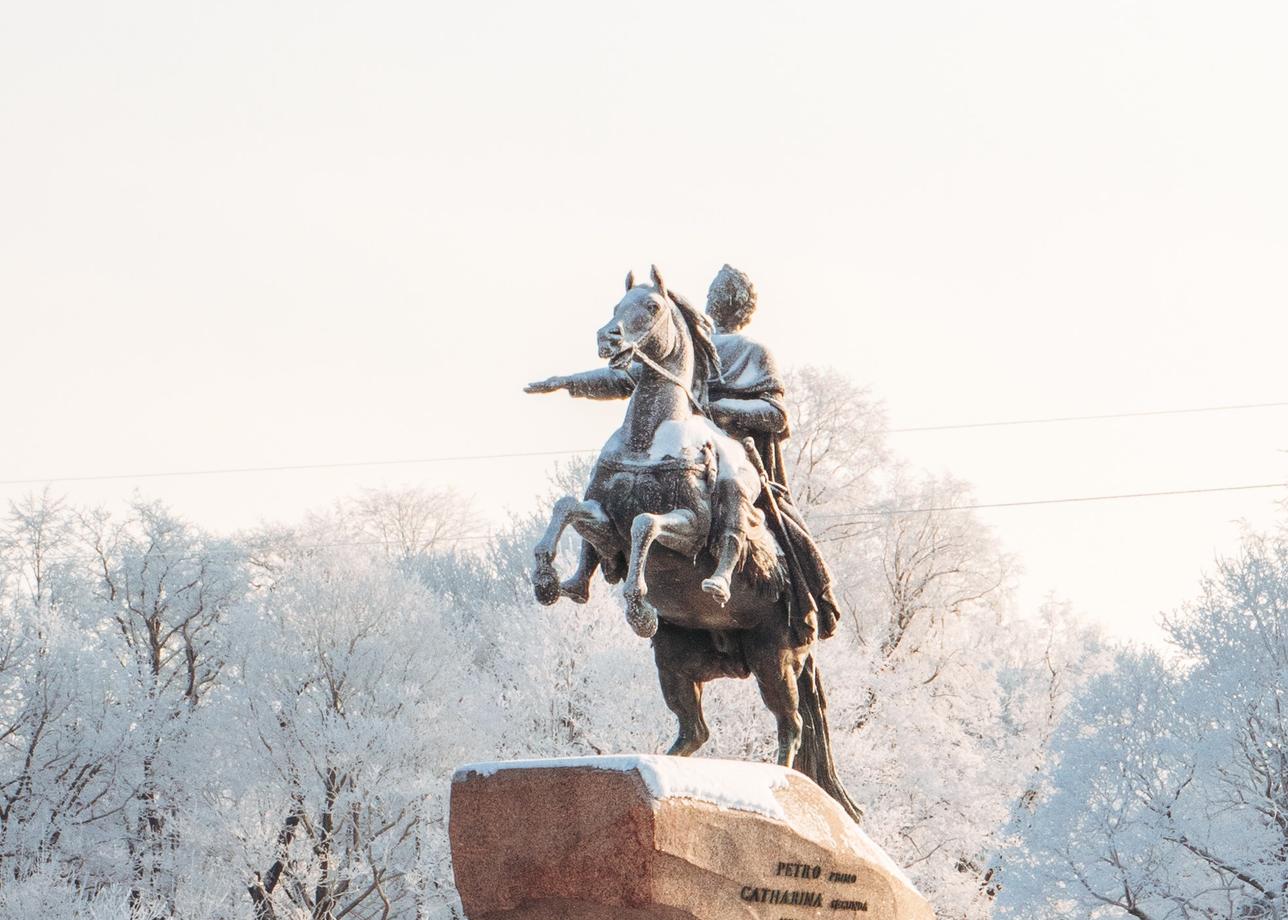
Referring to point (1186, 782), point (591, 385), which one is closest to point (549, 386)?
point (591, 385)

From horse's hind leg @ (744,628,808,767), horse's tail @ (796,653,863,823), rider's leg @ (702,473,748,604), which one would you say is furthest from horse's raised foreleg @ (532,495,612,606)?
horse's tail @ (796,653,863,823)

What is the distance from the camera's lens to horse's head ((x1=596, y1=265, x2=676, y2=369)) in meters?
8.61

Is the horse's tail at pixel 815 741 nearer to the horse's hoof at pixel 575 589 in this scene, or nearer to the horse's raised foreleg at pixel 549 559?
the horse's hoof at pixel 575 589

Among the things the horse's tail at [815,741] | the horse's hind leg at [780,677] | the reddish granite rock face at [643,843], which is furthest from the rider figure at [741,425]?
the reddish granite rock face at [643,843]

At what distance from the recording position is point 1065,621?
1577 inches

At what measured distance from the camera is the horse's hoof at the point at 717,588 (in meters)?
8.23

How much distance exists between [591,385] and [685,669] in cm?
168

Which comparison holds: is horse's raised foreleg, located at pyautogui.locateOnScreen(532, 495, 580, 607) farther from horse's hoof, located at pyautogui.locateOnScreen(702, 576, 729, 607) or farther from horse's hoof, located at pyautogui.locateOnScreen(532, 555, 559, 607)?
horse's hoof, located at pyautogui.locateOnScreen(702, 576, 729, 607)

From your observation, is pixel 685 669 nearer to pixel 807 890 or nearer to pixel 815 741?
pixel 815 741

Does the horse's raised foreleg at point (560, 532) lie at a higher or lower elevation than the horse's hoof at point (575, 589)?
higher

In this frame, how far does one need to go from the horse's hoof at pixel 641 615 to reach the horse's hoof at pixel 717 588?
29 centimetres

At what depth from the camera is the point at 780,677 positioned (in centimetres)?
936

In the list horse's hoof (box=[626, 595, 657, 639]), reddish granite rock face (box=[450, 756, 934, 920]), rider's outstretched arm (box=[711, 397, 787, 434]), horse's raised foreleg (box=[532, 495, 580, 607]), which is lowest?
reddish granite rock face (box=[450, 756, 934, 920])

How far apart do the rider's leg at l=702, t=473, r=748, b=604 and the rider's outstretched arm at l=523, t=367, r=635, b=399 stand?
111cm
